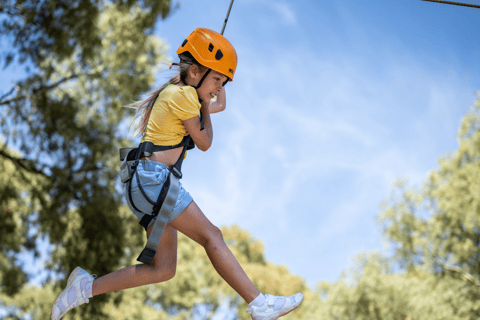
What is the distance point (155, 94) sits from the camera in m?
2.77

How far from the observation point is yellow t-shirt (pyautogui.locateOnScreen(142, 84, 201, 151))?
8.10 ft

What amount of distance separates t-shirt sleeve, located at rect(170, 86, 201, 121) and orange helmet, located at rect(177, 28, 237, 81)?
18 centimetres

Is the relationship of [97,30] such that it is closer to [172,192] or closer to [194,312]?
[172,192]

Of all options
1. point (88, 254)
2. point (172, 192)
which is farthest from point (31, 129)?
point (172, 192)

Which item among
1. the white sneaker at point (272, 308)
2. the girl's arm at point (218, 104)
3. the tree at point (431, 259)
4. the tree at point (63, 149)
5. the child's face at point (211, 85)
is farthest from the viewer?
the tree at point (431, 259)

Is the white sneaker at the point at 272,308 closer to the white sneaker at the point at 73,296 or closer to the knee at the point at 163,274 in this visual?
the knee at the point at 163,274

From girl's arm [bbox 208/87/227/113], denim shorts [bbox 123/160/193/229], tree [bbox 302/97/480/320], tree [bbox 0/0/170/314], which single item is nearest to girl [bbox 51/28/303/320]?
denim shorts [bbox 123/160/193/229]

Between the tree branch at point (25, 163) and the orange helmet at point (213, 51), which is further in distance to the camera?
the tree branch at point (25, 163)

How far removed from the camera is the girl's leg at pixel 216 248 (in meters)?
2.41

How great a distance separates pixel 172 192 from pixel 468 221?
1662 centimetres

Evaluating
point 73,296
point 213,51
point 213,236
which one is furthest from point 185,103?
point 73,296

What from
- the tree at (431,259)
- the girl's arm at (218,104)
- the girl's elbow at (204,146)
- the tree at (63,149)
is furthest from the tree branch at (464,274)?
the girl's elbow at (204,146)

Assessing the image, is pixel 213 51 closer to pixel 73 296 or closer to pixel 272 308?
pixel 272 308

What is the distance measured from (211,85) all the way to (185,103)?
202 mm
